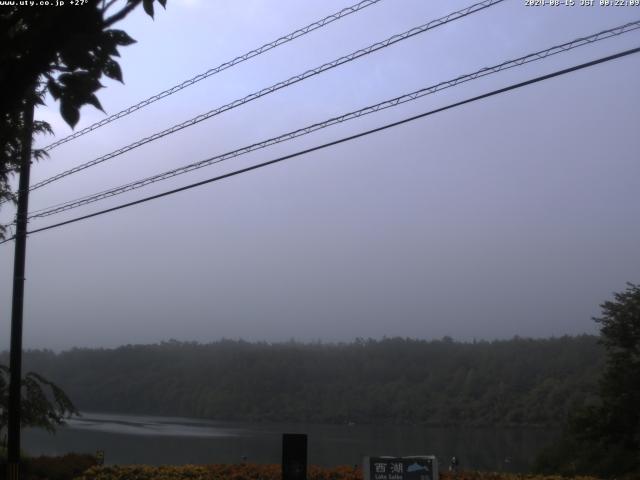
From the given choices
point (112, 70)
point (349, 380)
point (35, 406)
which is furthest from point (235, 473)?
point (349, 380)

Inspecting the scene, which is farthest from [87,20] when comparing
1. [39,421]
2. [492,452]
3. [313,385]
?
[313,385]

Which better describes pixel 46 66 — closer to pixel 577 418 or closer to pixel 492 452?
pixel 577 418

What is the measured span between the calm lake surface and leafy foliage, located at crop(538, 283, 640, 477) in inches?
59.5

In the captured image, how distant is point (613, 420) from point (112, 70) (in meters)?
16.3

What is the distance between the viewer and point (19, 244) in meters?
13.9

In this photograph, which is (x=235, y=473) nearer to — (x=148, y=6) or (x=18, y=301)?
(x=18, y=301)

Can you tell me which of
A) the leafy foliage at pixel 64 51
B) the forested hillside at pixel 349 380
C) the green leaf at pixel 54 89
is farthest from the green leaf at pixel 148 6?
the forested hillside at pixel 349 380

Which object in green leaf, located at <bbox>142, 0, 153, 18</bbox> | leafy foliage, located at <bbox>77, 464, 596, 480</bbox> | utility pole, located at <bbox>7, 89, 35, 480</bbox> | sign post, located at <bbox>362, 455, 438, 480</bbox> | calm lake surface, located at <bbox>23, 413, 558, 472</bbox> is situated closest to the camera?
green leaf, located at <bbox>142, 0, 153, 18</bbox>

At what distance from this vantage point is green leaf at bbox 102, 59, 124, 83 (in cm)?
415

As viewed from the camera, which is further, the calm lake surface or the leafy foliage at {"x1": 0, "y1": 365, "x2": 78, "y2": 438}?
the calm lake surface

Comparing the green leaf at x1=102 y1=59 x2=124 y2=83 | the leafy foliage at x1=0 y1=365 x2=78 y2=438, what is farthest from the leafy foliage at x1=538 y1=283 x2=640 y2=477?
the green leaf at x1=102 y1=59 x2=124 y2=83

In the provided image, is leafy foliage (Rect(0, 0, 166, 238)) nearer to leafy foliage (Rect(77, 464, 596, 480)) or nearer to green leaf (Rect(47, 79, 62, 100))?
green leaf (Rect(47, 79, 62, 100))

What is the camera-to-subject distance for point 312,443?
2364 cm

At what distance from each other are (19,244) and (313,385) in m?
24.5
